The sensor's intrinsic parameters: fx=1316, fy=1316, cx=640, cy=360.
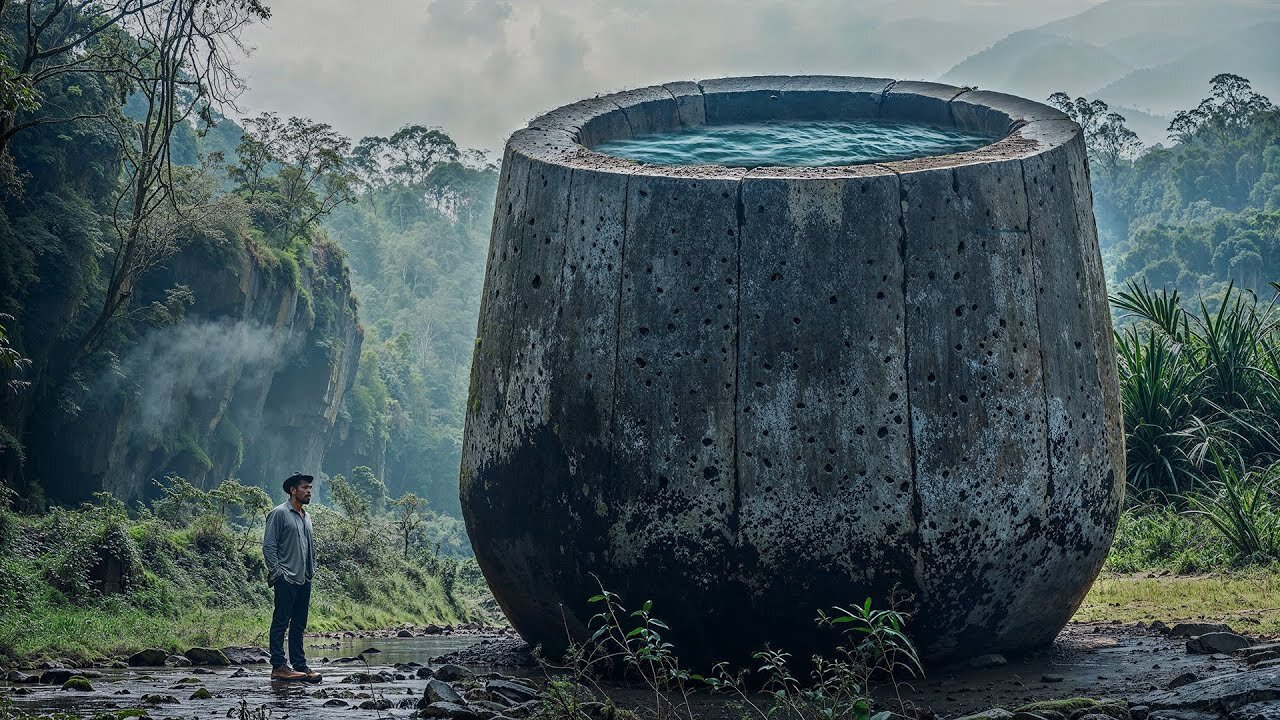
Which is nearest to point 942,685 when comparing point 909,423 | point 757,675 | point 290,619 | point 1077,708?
point 757,675

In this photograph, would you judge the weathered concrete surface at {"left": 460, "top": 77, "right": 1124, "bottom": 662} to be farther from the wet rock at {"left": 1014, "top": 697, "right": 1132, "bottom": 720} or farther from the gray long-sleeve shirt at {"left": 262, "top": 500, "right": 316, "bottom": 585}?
the gray long-sleeve shirt at {"left": 262, "top": 500, "right": 316, "bottom": 585}

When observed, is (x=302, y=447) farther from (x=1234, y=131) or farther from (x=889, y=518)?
(x=889, y=518)

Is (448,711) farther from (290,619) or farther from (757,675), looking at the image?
(290,619)

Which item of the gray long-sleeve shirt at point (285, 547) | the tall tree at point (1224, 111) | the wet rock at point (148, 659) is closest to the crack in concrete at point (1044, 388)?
the gray long-sleeve shirt at point (285, 547)

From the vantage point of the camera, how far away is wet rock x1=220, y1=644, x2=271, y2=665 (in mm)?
7816

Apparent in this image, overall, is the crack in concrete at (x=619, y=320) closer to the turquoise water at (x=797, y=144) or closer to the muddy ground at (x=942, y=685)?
the turquoise water at (x=797, y=144)

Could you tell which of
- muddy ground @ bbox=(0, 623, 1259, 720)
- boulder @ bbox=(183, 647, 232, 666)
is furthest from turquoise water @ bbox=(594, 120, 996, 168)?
boulder @ bbox=(183, 647, 232, 666)

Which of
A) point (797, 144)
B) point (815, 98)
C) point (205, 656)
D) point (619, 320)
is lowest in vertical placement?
point (205, 656)

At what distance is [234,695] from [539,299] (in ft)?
6.69

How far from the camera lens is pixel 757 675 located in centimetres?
492

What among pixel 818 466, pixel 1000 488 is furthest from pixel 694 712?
pixel 1000 488

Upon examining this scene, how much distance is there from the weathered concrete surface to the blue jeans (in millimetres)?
1820

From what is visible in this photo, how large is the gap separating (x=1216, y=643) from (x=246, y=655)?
574 centimetres

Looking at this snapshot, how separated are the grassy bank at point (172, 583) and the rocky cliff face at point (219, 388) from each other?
10.5ft
